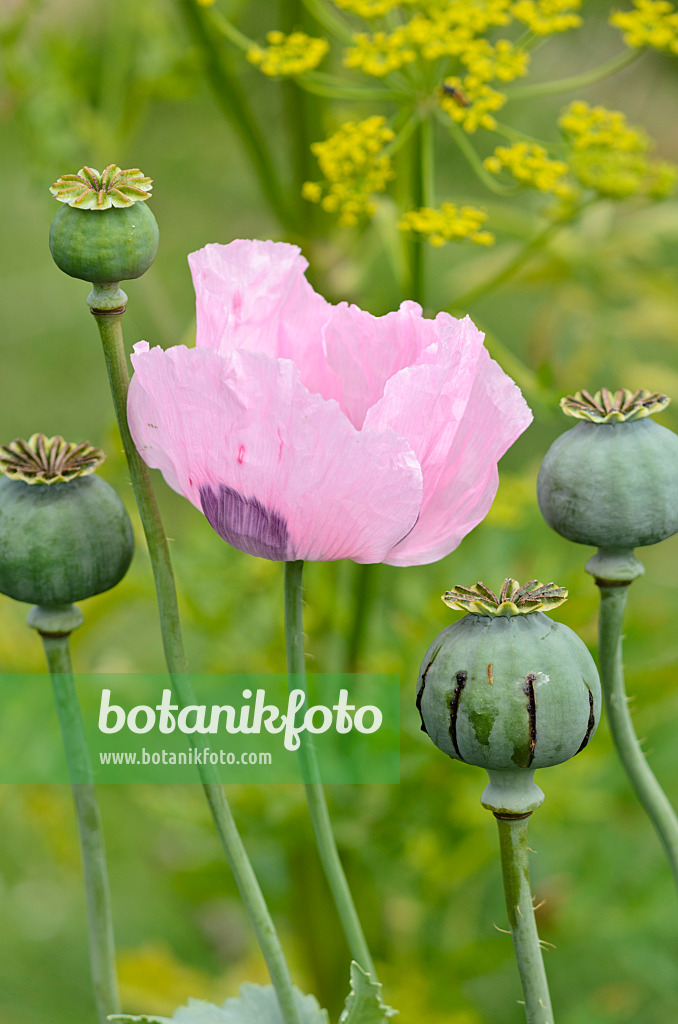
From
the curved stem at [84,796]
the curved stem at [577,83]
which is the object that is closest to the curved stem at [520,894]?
the curved stem at [84,796]

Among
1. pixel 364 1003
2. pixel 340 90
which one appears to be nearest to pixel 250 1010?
pixel 364 1003

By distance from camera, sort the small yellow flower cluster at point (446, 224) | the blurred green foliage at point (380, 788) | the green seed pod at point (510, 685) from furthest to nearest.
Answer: the blurred green foliage at point (380, 788)
the small yellow flower cluster at point (446, 224)
the green seed pod at point (510, 685)

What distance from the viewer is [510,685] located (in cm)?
24

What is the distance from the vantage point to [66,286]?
58.1 inches

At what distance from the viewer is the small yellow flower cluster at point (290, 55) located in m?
0.49

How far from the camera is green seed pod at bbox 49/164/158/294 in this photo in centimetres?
25

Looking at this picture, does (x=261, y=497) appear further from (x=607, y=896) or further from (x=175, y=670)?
(x=607, y=896)

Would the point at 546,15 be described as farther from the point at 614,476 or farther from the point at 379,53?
the point at 614,476

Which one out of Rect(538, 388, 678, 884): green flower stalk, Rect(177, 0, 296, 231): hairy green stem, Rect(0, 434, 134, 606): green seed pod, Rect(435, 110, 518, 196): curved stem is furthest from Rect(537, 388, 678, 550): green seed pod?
Rect(177, 0, 296, 231): hairy green stem

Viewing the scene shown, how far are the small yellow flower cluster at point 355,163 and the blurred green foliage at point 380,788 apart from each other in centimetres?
11

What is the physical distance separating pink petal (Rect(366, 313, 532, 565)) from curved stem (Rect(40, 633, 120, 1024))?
0.29 ft

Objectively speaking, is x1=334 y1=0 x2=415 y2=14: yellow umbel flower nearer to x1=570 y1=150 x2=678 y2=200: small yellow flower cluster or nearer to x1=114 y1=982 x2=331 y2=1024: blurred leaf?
x1=570 y1=150 x2=678 y2=200: small yellow flower cluster

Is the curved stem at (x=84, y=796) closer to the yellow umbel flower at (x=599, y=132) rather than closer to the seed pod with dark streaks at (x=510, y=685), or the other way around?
the seed pod with dark streaks at (x=510, y=685)

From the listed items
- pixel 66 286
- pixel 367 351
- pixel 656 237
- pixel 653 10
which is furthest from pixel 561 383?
pixel 66 286
